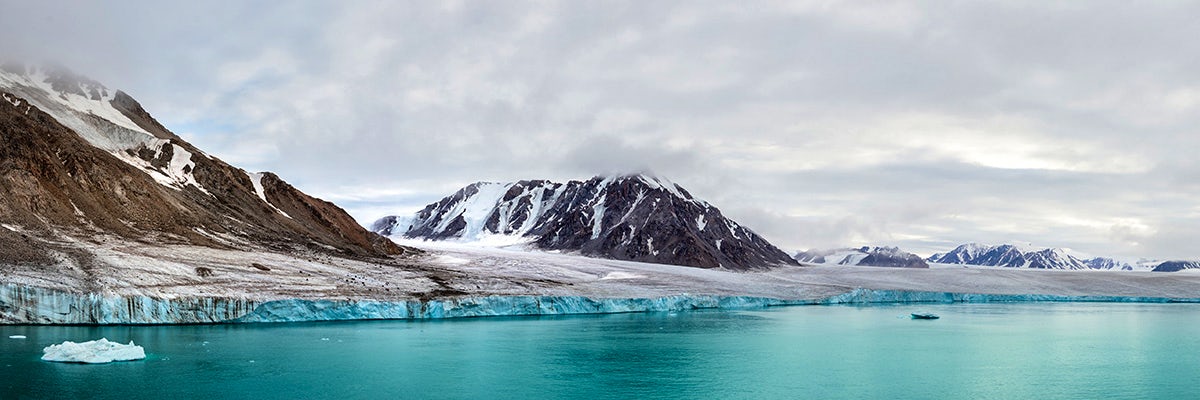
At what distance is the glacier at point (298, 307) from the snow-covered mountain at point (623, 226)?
69.6 metres

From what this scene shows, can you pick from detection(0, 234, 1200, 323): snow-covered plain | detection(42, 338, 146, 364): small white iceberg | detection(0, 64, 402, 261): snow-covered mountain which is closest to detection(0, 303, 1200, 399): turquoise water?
detection(42, 338, 146, 364): small white iceberg

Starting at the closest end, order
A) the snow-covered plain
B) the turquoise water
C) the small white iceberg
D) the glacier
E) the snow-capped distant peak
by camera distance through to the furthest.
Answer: the turquoise water < the small white iceberg < the glacier < the snow-covered plain < the snow-capped distant peak

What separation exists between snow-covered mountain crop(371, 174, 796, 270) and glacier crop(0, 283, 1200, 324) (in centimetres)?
6963

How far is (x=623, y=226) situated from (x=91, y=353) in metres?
135

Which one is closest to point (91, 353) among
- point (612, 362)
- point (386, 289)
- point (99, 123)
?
point (612, 362)

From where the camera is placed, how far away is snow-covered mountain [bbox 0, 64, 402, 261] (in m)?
57.1

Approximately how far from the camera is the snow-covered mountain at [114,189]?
187ft

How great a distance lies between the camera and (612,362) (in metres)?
36.3

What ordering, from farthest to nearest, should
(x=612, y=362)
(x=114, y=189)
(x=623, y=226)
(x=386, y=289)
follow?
(x=623, y=226), (x=114, y=189), (x=386, y=289), (x=612, y=362)

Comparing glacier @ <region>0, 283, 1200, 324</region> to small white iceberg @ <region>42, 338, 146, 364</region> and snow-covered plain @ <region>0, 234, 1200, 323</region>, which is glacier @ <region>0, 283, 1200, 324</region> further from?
small white iceberg @ <region>42, 338, 146, 364</region>

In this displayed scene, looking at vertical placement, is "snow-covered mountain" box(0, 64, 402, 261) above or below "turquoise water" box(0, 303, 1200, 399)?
above

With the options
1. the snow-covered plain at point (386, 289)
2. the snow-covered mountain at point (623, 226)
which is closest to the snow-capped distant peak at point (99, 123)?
the snow-covered plain at point (386, 289)

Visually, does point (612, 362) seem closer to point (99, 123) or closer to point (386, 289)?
point (386, 289)

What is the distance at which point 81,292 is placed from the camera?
1730 inches
